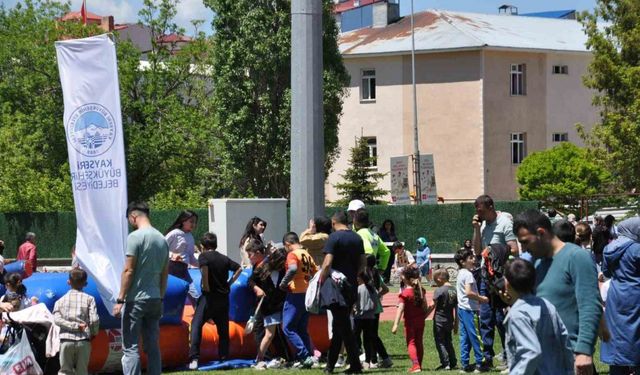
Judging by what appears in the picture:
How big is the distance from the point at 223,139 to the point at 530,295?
41.1 m

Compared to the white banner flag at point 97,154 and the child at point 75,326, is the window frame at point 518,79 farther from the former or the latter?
the child at point 75,326

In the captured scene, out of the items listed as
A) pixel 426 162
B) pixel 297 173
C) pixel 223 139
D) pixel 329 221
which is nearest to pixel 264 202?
pixel 297 173

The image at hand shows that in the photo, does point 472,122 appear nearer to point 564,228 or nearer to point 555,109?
point 555,109

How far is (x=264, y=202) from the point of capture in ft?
73.6

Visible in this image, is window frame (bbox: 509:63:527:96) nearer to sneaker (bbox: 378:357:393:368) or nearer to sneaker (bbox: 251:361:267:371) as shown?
sneaker (bbox: 378:357:393:368)

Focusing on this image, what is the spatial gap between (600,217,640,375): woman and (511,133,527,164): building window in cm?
4906

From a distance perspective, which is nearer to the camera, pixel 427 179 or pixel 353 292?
pixel 353 292

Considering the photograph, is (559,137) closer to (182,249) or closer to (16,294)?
(182,249)

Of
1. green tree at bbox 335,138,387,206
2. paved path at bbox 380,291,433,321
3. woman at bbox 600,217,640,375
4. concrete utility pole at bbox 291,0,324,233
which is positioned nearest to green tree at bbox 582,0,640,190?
green tree at bbox 335,138,387,206

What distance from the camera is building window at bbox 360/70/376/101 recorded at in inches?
2346

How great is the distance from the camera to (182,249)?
15.1 meters

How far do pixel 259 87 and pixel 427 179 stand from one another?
910cm

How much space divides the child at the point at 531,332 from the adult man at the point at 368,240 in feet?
23.4

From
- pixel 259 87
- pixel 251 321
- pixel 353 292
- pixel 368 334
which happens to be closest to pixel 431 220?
pixel 259 87
